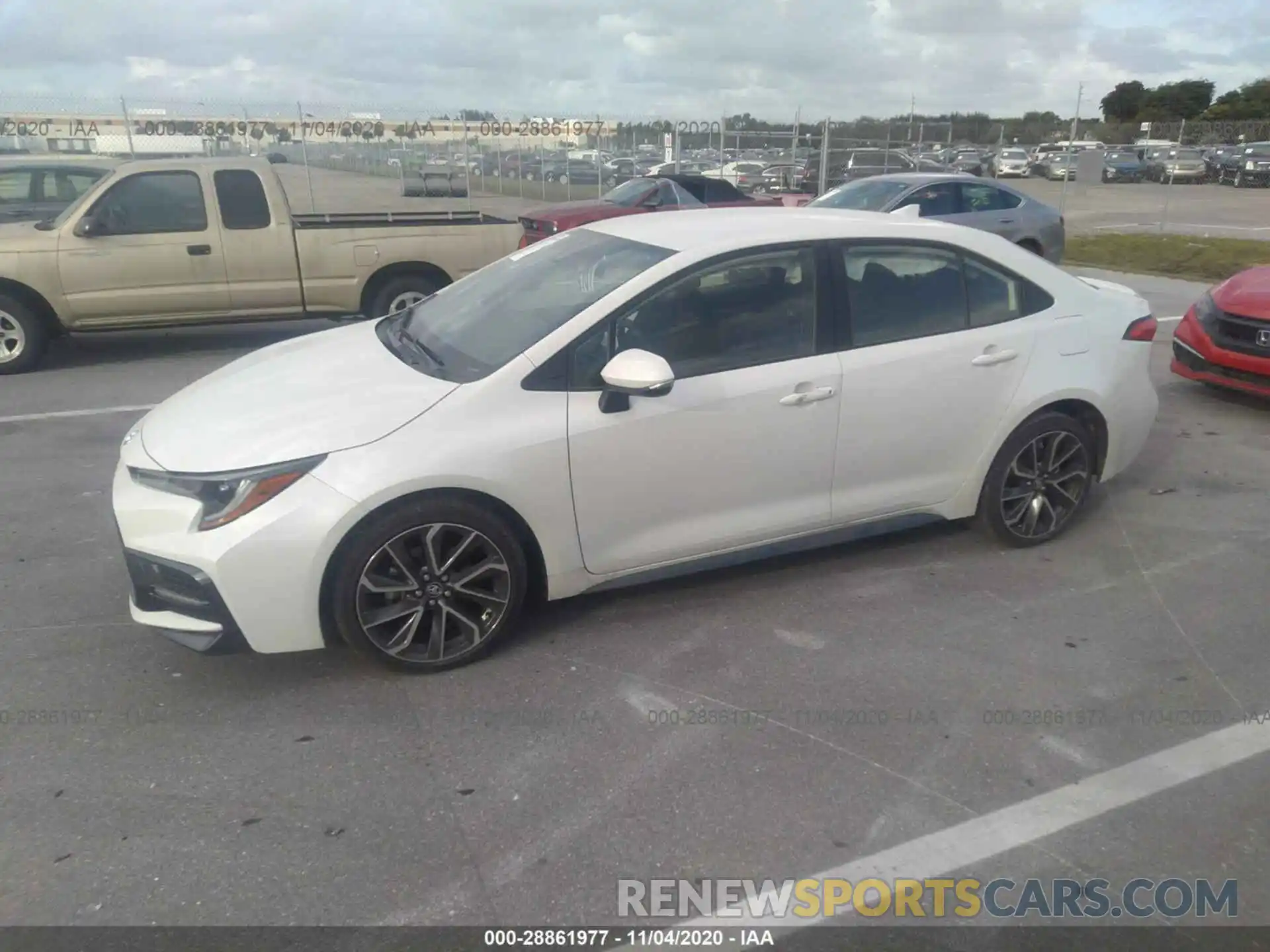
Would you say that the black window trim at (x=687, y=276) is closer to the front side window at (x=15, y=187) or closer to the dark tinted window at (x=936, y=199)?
the dark tinted window at (x=936, y=199)

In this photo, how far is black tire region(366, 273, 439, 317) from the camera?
9523 millimetres

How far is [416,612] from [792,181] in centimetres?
2342

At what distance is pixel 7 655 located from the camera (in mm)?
3938

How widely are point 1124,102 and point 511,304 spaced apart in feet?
326

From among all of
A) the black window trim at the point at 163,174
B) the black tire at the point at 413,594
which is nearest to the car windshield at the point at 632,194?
the black window trim at the point at 163,174

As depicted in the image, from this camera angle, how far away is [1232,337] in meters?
7.28

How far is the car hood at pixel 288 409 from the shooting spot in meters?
3.54

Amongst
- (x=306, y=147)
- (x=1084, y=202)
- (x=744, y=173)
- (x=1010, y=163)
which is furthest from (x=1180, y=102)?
(x=306, y=147)

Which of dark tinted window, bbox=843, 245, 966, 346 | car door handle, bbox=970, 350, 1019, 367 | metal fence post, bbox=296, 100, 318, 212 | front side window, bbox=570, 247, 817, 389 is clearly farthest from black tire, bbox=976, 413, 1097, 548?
metal fence post, bbox=296, 100, 318, 212

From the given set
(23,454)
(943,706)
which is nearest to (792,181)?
(23,454)

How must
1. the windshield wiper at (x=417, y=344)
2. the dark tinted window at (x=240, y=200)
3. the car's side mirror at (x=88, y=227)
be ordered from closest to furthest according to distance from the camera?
the windshield wiper at (x=417, y=344), the car's side mirror at (x=88, y=227), the dark tinted window at (x=240, y=200)

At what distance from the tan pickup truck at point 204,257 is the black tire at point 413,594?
6.26 metres

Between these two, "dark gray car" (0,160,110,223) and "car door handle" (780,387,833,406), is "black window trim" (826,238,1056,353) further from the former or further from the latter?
"dark gray car" (0,160,110,223)

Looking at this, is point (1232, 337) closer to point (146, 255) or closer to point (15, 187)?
point (146, 255)
